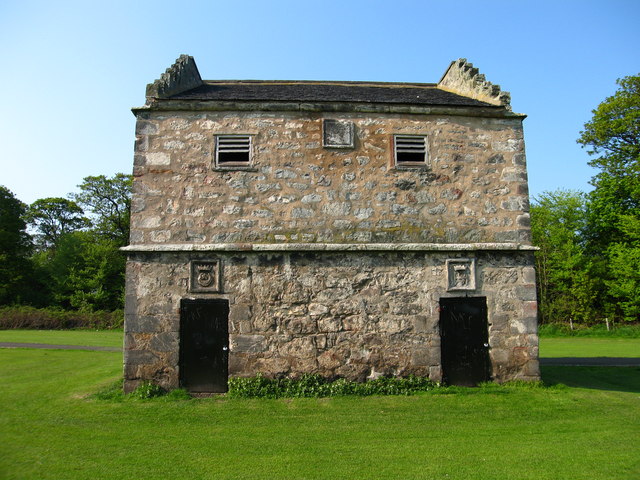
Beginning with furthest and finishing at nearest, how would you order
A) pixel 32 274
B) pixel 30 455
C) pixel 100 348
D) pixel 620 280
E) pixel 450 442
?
pixel 32 274
pixel 620 280
pixel 100 348
pixel 450 442
pixel 30 455

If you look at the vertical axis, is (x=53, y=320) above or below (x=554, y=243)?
below

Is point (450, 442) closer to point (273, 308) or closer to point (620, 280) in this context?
point (273, 308)

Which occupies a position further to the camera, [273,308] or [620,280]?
[620,280]

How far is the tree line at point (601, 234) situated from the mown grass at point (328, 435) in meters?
20.5

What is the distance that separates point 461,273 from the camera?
30.0 ft

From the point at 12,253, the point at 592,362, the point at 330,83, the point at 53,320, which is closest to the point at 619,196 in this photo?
the point at 592,362

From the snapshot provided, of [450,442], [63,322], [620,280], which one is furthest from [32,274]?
[620,280]

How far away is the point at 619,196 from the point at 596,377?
21247mm

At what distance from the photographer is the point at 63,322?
27.0 meters

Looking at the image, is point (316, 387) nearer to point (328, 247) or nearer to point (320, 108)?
point (328, 247)

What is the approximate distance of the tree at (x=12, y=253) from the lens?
3209cm

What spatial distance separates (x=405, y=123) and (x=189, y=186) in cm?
489

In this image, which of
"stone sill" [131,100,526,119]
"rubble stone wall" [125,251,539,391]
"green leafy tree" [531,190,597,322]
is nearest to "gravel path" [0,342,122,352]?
"rubble stone wall" [125,251,539,391]

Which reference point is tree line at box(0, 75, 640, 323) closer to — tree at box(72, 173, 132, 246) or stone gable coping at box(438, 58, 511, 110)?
tree at box(72, 173, 132, 246)
